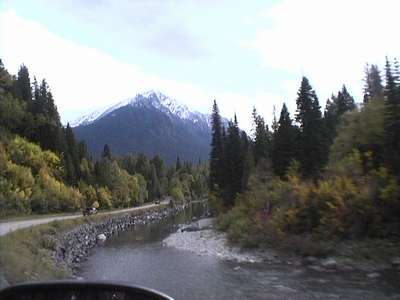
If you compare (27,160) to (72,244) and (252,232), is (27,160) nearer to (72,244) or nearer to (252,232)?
(72,244)

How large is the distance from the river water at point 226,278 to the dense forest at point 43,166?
65.9 ft

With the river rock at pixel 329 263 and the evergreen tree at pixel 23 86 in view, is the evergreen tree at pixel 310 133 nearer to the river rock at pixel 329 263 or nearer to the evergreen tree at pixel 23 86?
the river rock at pixel 329 263

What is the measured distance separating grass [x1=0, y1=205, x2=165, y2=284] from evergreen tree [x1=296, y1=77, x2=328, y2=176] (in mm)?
24032

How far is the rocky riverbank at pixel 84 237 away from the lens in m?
34.8

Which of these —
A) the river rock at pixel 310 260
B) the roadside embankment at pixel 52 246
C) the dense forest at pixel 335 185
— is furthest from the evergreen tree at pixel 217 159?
the river rock at pixel 310 260

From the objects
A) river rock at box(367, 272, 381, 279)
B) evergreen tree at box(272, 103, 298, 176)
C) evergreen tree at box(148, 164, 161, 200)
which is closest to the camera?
river rock at box(367, 272, 381, 279)

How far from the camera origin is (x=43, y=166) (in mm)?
79938

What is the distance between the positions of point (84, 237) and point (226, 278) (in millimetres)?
26039

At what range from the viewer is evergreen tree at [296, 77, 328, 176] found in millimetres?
61406

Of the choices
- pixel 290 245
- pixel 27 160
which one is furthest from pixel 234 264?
pixel 27 160

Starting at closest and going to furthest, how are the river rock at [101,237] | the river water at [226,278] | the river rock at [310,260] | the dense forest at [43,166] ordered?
the river water at [226,278] < the river rock at [310,260] < the river rock at [101,237] < the dense forest at [43,166]

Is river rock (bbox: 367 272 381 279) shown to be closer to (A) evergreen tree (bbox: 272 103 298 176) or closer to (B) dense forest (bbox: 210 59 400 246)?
(B) dense forest (bbox: 210 59 400 246)

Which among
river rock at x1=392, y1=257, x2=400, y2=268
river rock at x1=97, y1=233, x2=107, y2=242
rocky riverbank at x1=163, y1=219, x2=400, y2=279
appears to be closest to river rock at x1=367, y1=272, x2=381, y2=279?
rocky riverbank at x1=163, y1=219, x2=400, y2=279

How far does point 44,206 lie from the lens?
231 ft
